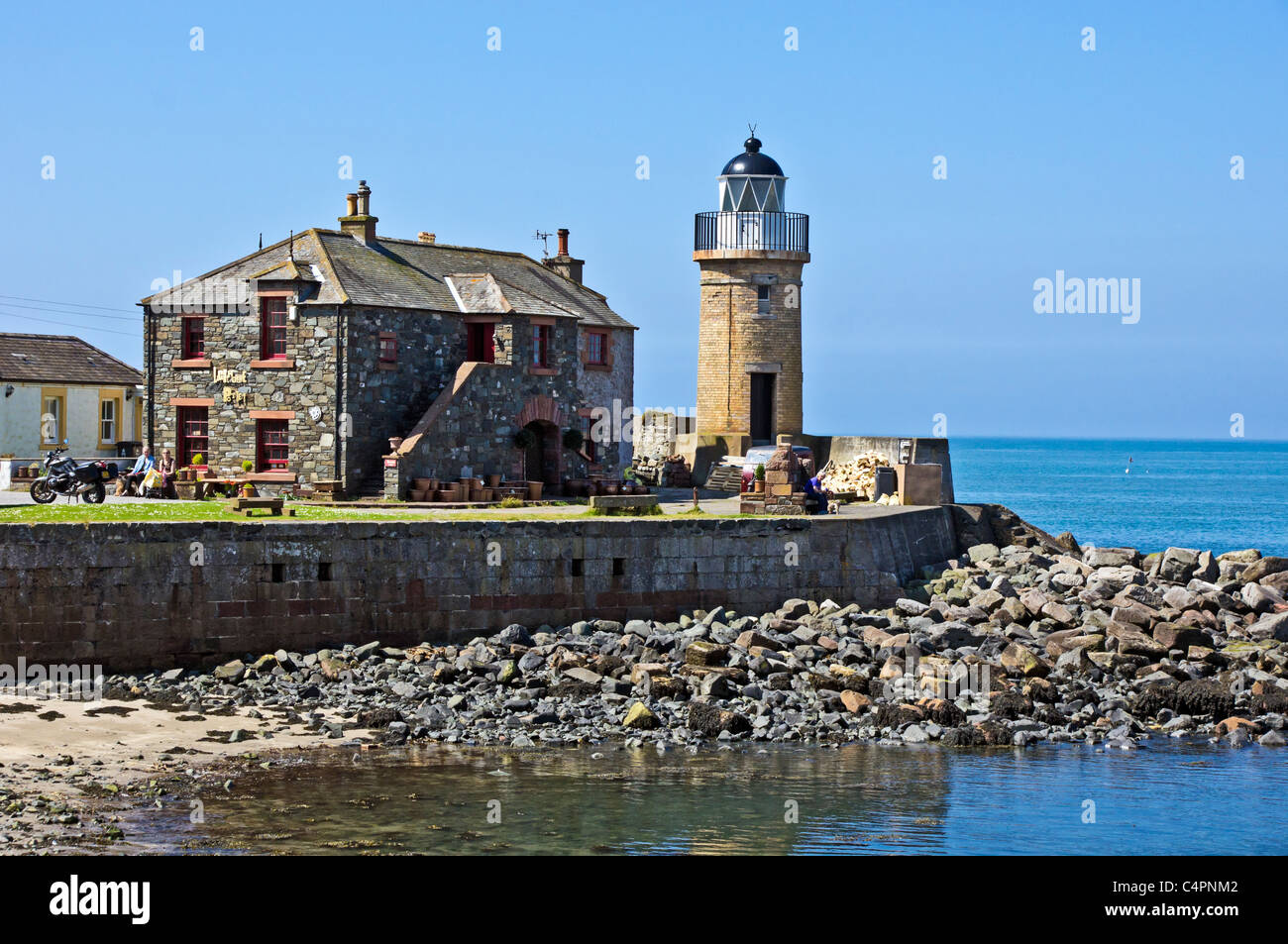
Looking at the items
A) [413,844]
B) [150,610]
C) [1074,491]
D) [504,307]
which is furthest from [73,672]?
[1074,491]

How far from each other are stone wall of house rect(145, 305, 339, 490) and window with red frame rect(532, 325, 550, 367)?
15.4 feet

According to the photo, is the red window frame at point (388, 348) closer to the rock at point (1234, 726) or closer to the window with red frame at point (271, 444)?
the window with red frame at point (271, 444)

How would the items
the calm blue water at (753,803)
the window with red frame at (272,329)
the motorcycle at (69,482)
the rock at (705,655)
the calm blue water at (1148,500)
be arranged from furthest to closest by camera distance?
the calm blue water at (1148,500) → the window with red frame at (272,329) → the motorcycle at (69,482) → the rock at (705,655) → the calm blue water at (753,803)

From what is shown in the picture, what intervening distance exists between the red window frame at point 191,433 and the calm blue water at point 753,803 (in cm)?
1530

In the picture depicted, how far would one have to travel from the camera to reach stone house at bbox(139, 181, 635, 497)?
30.2 m

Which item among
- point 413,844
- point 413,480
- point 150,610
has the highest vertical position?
point 413,480

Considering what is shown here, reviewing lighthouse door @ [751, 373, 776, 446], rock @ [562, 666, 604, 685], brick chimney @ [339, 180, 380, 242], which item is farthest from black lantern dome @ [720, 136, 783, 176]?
rock @ [562, 666, 604, 685]

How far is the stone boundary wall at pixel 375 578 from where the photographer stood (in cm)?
2098

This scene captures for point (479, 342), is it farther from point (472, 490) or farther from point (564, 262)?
point (564, 262)

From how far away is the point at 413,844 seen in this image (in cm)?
1433

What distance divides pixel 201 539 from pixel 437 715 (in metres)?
4.95

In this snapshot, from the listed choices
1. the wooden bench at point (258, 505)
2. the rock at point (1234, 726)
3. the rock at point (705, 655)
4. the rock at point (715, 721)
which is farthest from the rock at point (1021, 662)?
the wooden bench at point (258, 505)

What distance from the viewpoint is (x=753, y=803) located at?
16.3 m
